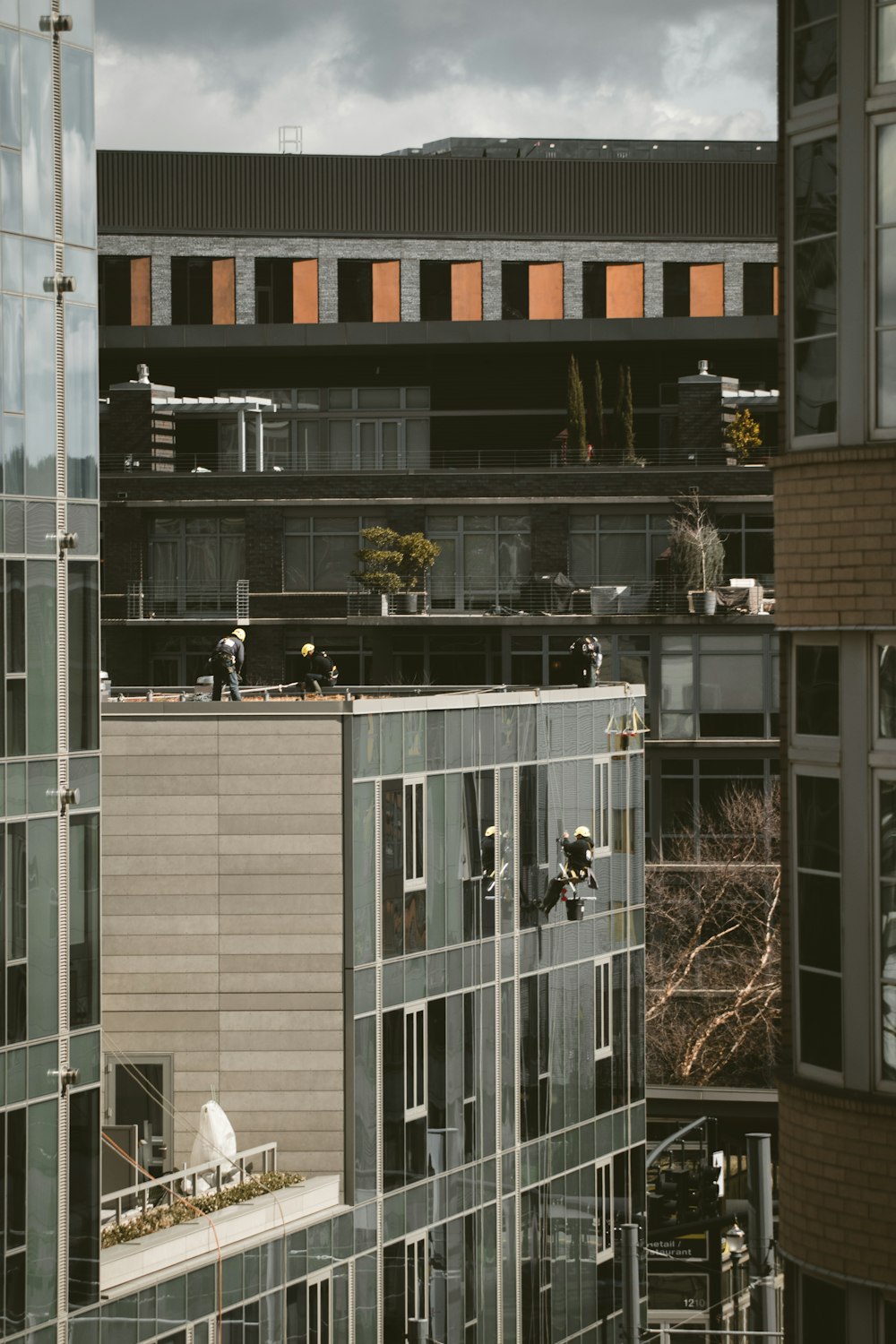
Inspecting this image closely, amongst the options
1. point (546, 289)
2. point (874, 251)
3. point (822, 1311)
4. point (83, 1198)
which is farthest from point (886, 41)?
point (546, 289)

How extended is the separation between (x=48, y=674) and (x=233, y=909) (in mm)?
6027

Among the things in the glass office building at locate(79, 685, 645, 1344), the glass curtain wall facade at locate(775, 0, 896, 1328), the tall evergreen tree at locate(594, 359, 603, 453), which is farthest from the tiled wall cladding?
the glass curtain wall facade at locate(775, 0, 896, 1328)

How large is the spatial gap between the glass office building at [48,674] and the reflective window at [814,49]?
13.2 meters

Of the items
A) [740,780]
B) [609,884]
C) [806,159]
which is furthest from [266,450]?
[806,159]

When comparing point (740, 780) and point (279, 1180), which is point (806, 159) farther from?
point (740, 780)

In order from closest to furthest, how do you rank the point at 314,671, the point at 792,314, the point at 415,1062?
the point at 792,314, the point at 415,1062, the point at 314,671

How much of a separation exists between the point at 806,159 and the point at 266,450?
6045 cm

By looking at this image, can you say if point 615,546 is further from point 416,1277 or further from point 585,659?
point 416,1277

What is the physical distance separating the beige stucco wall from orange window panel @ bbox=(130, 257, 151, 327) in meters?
48.3

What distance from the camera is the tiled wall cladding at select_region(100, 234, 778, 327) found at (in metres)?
75.3

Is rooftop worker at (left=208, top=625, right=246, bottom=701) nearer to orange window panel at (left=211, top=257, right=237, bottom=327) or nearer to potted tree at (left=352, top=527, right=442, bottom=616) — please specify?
potted tree at (left=352, top=527, right=442, bottom=616)

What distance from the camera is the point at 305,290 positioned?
7519 centimetres

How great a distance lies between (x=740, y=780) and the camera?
62031 millimetres

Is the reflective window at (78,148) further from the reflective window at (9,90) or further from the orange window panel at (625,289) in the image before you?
the orange window panel at (625,289)
